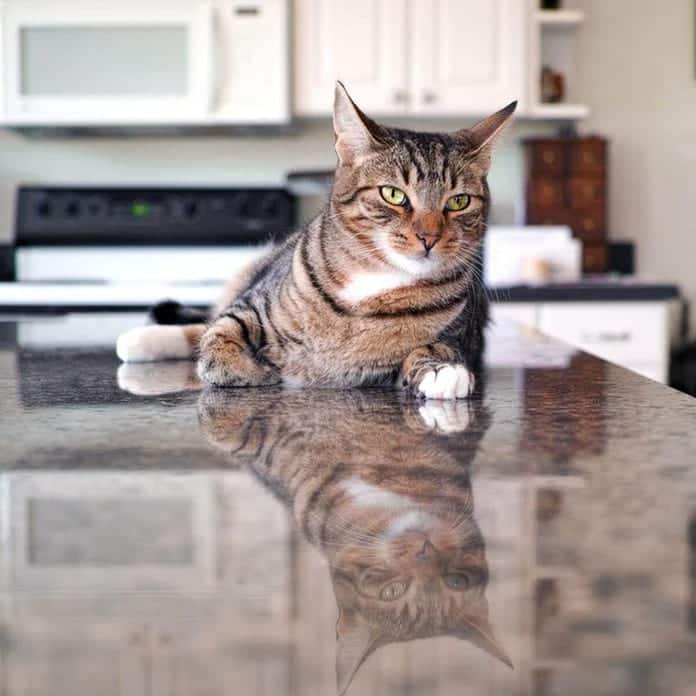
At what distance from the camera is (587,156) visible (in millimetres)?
3844

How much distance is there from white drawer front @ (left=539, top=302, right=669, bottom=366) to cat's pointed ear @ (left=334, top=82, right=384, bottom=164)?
7.25 feet

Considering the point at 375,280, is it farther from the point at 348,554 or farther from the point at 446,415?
the point at 348,554

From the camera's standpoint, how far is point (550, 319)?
131 inches

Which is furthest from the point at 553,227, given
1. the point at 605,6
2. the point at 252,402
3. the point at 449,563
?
the point at 449,563

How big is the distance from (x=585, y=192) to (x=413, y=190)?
9.42 feet

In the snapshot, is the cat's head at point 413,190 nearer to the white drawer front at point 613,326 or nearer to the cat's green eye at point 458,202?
the cat's green eye at point 458,202

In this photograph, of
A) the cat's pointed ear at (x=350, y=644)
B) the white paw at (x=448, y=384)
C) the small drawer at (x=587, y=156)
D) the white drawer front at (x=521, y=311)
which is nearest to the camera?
the cat's pointed ear at (x=350, y=644)

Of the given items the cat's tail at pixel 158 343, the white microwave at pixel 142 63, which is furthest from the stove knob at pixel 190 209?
the cat's tail at pixel 158 343

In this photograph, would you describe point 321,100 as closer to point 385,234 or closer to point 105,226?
point 105,226

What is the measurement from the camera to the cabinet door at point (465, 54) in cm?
361

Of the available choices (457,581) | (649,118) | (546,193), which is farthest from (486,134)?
(649,118)

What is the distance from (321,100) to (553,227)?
0.97 metres

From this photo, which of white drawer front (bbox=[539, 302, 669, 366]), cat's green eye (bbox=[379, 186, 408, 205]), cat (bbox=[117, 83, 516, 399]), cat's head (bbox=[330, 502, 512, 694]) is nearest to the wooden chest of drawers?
white drawer front (bbox=[539, 302, 669, 366])

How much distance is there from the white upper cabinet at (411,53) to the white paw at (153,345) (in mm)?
2436
